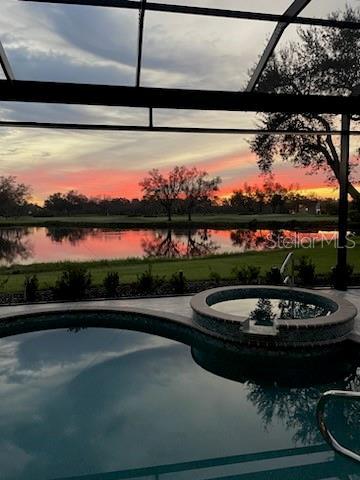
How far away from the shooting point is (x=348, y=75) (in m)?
12.7

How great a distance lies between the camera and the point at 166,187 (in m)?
41.0

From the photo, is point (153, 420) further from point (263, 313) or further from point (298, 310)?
point (298, 310)

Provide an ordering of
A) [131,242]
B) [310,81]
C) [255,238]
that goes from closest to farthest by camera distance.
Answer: [310,81] → [255,238] → [131,242]

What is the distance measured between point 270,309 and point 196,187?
110 ft

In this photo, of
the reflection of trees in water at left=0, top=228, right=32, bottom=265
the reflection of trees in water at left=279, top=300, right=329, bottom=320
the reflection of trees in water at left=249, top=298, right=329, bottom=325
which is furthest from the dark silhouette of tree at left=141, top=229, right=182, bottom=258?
the reflection of trees in water at left=279, top=300, right=329, bottom=320

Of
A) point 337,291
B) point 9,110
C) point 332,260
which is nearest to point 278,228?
point 332,260

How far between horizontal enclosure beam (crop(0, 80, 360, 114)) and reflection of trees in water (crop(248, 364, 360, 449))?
4.15 meters

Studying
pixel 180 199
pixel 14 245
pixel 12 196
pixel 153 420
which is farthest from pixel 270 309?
pixel 12 196

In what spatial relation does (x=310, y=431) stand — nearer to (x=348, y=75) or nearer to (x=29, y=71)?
(x=29, y=71)

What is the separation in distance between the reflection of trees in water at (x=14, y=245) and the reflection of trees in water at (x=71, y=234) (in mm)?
1950

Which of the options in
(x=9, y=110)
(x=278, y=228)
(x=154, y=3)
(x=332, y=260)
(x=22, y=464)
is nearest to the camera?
(x=22, y=464)

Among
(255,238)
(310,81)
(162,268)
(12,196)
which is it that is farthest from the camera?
(12,196)

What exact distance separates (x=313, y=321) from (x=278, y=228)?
2341 cm

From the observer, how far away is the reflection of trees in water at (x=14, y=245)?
2169 cm
